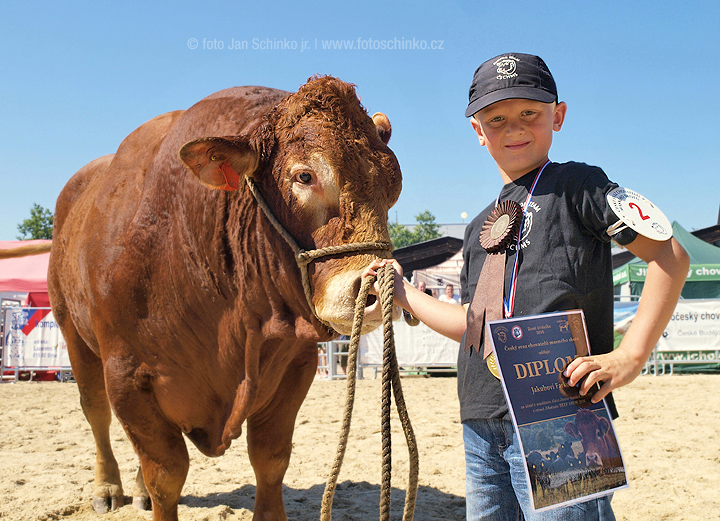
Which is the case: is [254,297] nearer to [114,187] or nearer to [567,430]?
[114,187]

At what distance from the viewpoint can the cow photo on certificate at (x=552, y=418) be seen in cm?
144

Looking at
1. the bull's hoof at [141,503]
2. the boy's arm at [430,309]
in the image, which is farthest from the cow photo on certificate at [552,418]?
the bull's hoof at [141,503]

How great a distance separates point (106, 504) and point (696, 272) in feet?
45.5

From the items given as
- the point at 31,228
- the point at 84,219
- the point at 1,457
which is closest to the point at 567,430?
the point at 84,219

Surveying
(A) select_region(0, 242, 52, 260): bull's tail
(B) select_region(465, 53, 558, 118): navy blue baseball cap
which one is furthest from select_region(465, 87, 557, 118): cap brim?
(A) select_region(0, 242, 52, 260): bull's tail

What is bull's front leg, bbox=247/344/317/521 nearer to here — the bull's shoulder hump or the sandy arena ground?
the sandy arena ground

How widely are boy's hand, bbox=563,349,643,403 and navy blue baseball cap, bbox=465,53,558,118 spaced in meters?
0.74

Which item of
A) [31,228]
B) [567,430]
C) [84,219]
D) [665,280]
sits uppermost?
[31,228]

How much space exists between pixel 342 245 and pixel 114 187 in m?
1.82

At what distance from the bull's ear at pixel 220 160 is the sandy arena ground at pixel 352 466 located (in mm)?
2475

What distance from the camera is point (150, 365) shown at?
9.76 feet

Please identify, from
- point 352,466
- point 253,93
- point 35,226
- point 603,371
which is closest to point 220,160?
point 253,93

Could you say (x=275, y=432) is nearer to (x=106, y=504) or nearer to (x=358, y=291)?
(x=358, y=291)

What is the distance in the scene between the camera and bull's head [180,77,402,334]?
2.17 metres
